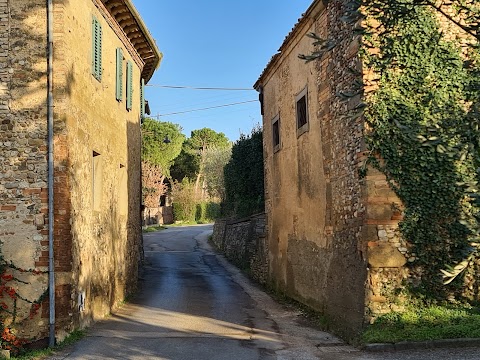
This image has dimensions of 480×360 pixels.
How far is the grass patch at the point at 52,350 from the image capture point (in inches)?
335

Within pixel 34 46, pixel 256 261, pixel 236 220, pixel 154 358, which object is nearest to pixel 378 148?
pixel 154 358

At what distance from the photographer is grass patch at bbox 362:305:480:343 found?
8.45 metres

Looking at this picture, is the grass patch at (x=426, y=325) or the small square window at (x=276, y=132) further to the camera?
the small square window at (x=276, y=132)

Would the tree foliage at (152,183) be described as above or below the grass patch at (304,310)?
above

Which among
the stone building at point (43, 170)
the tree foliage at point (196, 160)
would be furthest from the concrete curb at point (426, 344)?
the tree foliage at point (196, 160)

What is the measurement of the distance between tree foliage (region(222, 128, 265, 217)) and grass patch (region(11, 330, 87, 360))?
1602 cm

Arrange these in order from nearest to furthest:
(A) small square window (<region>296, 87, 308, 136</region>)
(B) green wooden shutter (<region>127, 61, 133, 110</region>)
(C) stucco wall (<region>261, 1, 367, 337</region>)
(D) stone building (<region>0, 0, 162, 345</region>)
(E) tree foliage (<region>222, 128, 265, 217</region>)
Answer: (D) stone building (<region>0, 0, 162, 345</region>) < (C) stucco wall (<region>261, 1, 367, 337</region>) < (A) small square window (<region>296, 87, 308, 136</region>) < (B) green wooden shutter (<region>127, 61, 133, 110</region>) < (E) tree foliage (<region>222, 128, 265, 217</region>)

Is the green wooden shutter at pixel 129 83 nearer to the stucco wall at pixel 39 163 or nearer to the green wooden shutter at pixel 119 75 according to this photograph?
the green wooden shutter at pixel 119 75

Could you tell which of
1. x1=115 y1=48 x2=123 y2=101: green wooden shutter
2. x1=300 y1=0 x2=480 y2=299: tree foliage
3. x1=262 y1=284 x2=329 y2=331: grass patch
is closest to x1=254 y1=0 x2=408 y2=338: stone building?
x1=262 y1=284 x2=329 y2=331: grass patch

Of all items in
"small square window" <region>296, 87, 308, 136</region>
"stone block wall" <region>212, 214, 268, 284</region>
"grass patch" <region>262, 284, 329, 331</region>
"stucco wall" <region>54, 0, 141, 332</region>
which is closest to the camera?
"stucco wall" <region>54, 0, 141, 332</region>

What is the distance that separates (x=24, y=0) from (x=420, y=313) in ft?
30.6

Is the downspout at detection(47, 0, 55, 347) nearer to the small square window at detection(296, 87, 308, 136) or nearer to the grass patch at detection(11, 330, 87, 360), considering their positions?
the grass patch at detection(11, 330, 87, 360)

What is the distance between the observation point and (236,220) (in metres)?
28.0

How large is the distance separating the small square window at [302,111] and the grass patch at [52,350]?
23.5 feet
